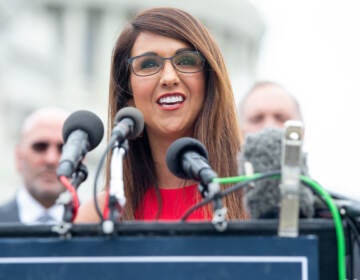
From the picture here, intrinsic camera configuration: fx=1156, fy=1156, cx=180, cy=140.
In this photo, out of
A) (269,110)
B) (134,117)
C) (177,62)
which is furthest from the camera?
(269,110)

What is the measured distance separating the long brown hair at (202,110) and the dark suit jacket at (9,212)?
3.18 metres

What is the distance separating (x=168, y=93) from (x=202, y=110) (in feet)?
0.64

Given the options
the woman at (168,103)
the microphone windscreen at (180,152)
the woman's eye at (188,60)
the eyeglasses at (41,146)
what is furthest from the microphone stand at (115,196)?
the eyeglasses at (41,146)

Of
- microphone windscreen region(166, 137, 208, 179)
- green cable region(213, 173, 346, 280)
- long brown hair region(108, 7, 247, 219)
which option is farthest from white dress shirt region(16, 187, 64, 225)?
green cable region(213, 173, 346, 280)

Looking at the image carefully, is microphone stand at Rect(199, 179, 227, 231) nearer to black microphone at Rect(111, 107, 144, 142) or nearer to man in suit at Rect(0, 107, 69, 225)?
black microphone at Rect(111, 107, 144, 142)

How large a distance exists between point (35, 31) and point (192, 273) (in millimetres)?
57922

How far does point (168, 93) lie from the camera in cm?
472

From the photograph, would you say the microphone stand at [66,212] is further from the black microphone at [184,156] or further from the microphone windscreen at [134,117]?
the microphone windscreen at [134,117]

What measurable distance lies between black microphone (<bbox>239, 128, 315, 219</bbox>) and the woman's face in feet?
4.24

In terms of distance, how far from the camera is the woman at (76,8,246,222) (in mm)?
4715

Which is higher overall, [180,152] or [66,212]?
[180,152]

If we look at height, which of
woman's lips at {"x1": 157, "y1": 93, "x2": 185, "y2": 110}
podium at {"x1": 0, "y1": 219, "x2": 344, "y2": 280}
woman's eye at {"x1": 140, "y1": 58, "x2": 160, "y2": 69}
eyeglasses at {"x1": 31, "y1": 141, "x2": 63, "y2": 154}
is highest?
woman's eye at {"x1": 140, "y1": 58, "x2": 160, "y2": 69}

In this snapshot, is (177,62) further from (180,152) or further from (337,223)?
(337,223)

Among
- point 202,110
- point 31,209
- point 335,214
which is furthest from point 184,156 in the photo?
point 31,209
